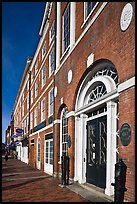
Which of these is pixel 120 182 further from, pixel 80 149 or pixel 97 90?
pixel 80 149

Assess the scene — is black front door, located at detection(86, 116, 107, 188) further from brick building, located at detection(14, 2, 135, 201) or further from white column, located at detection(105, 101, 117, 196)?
white column, located at detection(105, 101, 117, 196)

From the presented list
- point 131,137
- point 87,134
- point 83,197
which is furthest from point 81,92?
point 131,137

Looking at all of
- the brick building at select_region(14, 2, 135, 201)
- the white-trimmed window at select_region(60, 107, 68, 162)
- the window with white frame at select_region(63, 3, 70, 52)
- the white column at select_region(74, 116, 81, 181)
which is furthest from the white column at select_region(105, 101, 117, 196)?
the window with white frame at select_region(63, 3, 70, 52)

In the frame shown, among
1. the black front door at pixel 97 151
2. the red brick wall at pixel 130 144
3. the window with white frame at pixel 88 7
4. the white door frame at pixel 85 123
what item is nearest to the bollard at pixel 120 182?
the red brick wall at pixel 130 144

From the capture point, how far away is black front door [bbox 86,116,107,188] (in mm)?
8891

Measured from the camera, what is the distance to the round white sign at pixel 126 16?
264 inches

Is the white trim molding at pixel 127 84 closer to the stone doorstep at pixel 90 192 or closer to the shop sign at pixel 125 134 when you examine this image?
the shop sign at pixel 125 134

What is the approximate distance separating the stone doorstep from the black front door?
227mm

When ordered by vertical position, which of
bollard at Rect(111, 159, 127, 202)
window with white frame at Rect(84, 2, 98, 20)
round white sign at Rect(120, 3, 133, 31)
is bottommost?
bollard at Rect(111, 159, 127, 202)

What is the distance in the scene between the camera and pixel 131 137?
6.27m

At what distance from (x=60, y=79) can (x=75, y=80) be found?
311 cm

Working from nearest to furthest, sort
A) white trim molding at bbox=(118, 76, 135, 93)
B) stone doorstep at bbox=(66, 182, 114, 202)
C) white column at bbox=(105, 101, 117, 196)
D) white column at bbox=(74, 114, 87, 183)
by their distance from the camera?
white trim molding at bbox=(118, 76, 135, 93)
stone doorstep at bbox=(66, 182, 114, 202)
white column at bbox=(105, 101, 117, 196)
white column at bbox=(74, 114, 87, 183)

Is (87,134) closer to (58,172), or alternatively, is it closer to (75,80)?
(75,80)

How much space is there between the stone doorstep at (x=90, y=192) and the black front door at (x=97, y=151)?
8.9 inches
